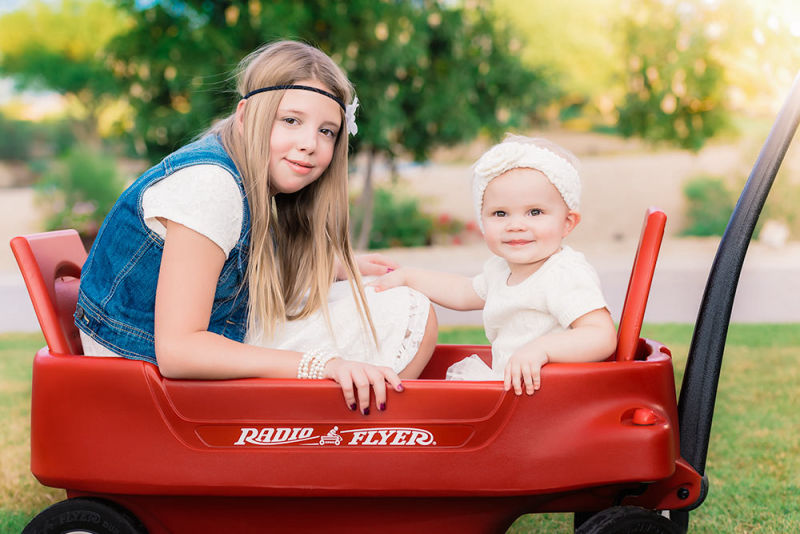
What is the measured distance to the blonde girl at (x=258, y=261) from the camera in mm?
1811

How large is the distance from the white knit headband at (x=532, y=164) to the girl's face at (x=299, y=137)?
0.40 meters

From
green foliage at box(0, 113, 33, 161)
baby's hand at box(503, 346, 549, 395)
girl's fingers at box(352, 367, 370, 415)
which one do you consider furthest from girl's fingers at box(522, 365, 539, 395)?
green foliage at box(0, 113, 33, 161)

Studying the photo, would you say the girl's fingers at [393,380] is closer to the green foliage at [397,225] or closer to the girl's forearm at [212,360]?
the girl's forearm at [212,360]

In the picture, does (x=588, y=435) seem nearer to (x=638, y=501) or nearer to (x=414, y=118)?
(x=638, y=501)

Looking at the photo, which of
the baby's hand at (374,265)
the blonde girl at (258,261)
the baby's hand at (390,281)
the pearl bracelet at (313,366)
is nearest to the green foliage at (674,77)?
the baby's hand at (374,265)

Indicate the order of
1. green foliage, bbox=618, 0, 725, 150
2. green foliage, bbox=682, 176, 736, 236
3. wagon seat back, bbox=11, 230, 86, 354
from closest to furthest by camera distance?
1. wagon seat back, bbox=11, 230, 86, 354
2. green foliage, bbox=682, 176, 736, 236
3. green foliage, bbox=618, 0, 725, 150

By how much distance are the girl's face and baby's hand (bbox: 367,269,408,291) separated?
43cm

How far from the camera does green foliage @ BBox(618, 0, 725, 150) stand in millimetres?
11750

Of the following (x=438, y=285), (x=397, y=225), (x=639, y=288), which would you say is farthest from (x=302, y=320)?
(x=397, y=225)

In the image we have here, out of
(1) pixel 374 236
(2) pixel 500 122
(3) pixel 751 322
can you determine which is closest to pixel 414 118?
Answer: (2) pixel 500 122

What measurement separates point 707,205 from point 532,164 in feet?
34.7

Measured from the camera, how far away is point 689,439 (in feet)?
6.57

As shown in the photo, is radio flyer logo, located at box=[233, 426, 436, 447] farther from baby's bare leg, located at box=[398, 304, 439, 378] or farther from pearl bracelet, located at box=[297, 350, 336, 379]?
baby's bare leg, located at box=[398, 304, 439, 378]

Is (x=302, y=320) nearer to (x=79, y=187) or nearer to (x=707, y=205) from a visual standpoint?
(x=79, y=187)
